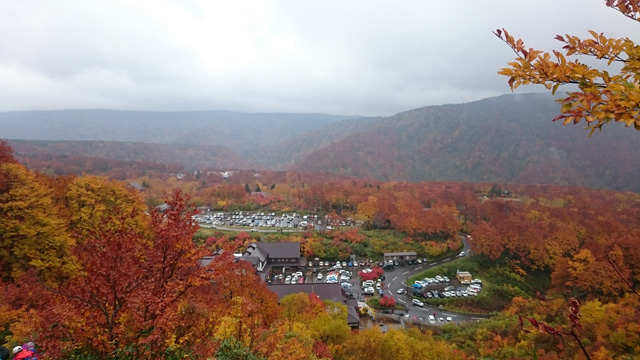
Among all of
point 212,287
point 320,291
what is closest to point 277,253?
point 320,291

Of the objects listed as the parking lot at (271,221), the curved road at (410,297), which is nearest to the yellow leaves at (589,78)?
the curved road at (410,297)

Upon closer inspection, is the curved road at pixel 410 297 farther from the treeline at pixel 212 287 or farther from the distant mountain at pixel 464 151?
the distant mountain at pixel 464 151

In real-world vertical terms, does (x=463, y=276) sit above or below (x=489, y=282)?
above

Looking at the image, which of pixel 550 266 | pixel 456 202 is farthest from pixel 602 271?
pixel 456 202

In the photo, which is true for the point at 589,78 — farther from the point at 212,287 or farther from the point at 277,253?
the point at 277,253

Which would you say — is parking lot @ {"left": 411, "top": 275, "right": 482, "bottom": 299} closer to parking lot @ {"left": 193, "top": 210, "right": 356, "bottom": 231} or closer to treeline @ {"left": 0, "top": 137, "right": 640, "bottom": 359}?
treeline @ {"left": 0, "top": 137, "right": 640, "bottom": 359}

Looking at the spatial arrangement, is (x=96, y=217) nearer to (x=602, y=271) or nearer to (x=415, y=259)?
(x=415, y=259)
